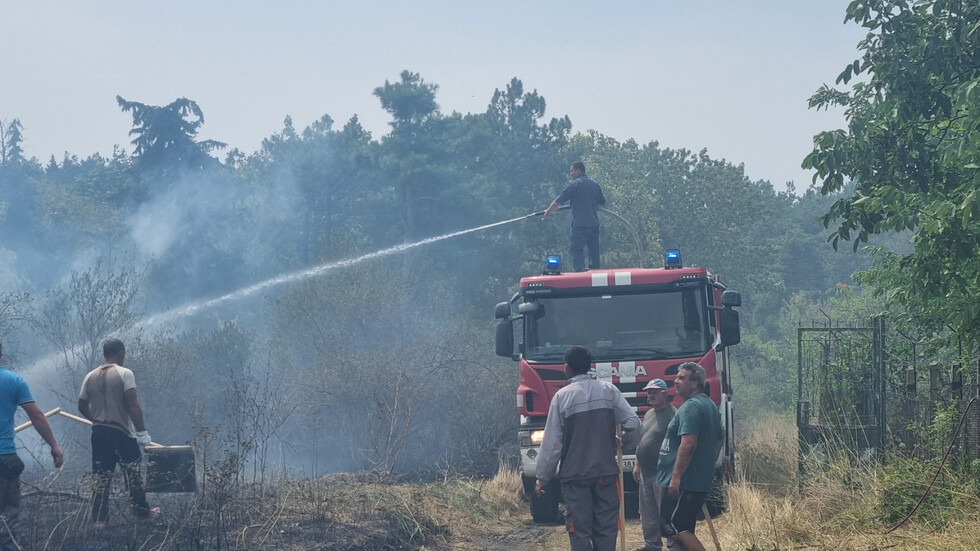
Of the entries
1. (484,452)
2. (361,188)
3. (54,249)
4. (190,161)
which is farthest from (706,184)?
(484,452)

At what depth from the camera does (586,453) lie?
750cm

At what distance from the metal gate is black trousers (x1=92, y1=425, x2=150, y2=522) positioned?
698cm

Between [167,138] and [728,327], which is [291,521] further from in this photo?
[167,138]

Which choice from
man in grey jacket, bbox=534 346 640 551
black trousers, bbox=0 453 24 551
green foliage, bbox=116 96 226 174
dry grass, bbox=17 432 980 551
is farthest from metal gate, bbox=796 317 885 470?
green foliage, bbox=116 96 226 174

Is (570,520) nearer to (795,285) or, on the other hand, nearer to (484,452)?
(484,452)

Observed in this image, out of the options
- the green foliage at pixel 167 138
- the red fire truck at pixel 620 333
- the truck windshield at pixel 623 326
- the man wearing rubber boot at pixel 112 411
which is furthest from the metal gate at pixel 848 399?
the green foliage at pixel 167 138

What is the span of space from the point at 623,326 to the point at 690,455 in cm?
441

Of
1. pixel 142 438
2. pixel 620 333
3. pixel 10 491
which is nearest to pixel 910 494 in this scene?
pixel 620 333

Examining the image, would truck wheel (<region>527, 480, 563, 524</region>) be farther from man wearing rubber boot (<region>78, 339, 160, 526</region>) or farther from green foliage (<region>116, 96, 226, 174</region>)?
green foliage (<region>116, 96, 226, 174</region>)

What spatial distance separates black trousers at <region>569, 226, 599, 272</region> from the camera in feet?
45.8

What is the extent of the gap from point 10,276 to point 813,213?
74.1 meters

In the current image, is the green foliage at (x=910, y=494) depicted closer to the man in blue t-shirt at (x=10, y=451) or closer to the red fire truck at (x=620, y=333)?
the red fire truck at (x=620, y=333)

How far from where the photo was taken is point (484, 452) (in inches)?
692

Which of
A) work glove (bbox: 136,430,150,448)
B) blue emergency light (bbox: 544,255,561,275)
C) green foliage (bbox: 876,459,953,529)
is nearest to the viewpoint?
green foliage (bbox: 876,459,953,529)
